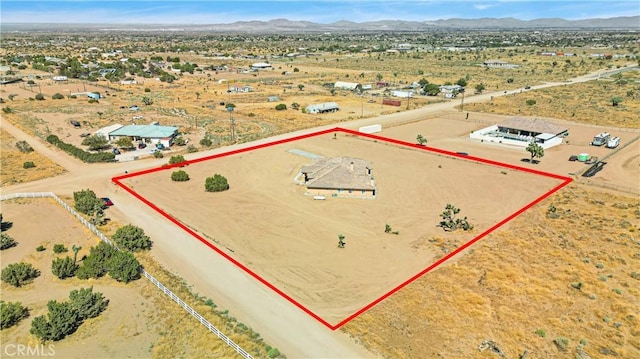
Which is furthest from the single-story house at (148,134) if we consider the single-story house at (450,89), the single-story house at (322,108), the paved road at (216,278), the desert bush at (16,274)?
the single-story house at (450,89)

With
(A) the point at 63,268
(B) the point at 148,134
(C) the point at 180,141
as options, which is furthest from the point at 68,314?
(B) the point at 148,134

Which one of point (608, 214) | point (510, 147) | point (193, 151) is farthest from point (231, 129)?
point (608, 214)

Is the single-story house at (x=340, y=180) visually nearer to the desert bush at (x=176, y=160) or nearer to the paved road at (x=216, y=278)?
the paved road at (x=216, y=278)

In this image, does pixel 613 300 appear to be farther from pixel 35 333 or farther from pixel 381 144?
pixel 381 144

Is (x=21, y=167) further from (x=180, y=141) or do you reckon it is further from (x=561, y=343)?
(x=561, y=343)

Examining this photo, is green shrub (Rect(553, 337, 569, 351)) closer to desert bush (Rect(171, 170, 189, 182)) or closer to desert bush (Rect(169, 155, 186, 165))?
desert bush (Rect(171, 170, 189, 182))
